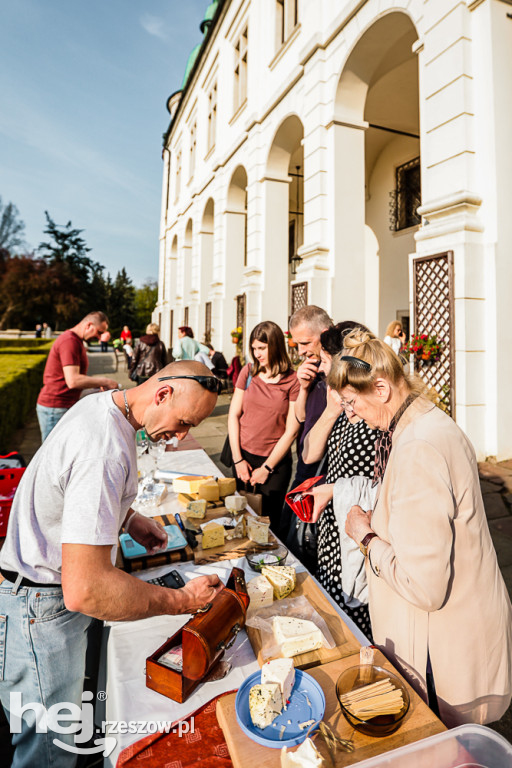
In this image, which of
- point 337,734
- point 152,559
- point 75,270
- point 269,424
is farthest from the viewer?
point 75,270

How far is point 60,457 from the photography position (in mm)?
1211

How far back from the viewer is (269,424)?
3242 millimetres

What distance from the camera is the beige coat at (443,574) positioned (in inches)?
48.7

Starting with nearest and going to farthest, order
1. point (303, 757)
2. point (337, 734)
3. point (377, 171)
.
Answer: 1. point (303, 757)
2. point (337, 734)
3. point (377, 171)

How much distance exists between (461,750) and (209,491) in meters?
1.76

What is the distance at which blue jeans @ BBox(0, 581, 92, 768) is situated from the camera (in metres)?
1.36

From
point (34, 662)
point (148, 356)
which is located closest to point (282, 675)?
point (34, 662)

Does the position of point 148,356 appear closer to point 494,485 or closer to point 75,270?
point 494,485

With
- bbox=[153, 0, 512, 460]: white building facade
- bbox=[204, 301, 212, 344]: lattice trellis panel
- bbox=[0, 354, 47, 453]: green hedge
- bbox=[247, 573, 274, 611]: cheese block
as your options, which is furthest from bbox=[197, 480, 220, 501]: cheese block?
bbox=[204, 301, 212, 344]: lattice trellis panel

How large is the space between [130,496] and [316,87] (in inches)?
373

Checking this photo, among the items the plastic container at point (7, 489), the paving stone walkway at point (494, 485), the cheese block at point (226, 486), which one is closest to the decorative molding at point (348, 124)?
the paving stone walkway at point (494, 485)

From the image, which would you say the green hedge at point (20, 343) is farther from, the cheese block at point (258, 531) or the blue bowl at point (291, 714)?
the blue bowl at point (291, 714)

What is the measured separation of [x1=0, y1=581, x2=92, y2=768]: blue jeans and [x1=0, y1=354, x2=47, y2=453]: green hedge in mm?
5273

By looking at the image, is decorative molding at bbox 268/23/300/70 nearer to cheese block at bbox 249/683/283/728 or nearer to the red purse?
the red purse
